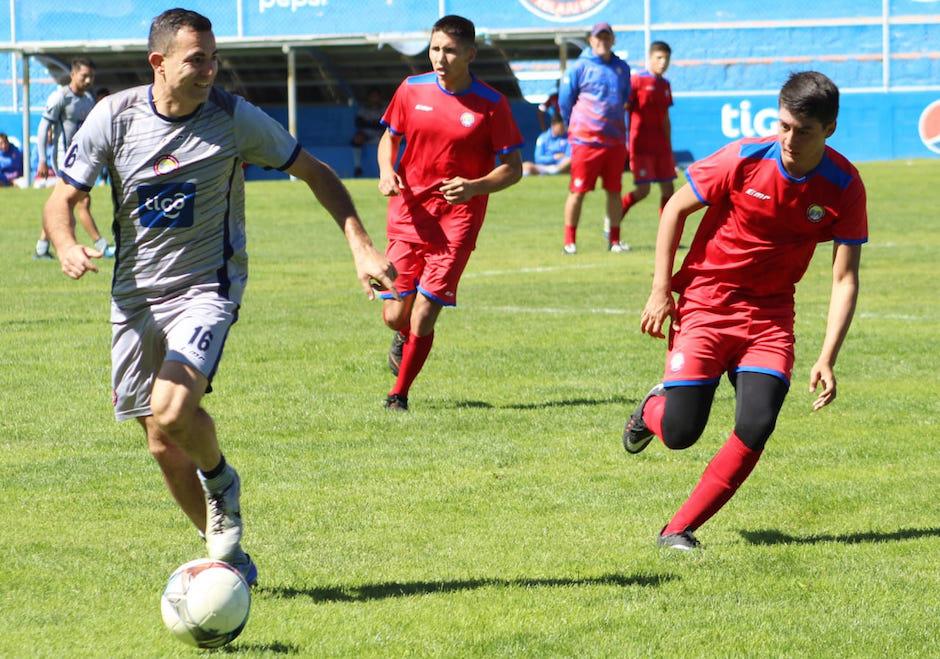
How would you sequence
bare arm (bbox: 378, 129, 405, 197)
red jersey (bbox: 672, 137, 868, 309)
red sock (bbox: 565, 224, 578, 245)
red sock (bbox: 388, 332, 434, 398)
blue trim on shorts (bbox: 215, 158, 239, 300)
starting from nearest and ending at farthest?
blue trim on shorts (bbox: 215, 158, 239, 300) → red jersey (bbox: 672, 137, 868, 309) → red sock (bbox: 388, 332, 434, 398) → bare arm (bbox: 378, 129, 405, 197) → red sock (bbox: 565, 224, 578, 245)

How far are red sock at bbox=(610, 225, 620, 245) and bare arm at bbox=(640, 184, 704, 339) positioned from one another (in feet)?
39.9

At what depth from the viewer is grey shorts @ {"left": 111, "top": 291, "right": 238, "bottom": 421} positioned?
17.6 ft

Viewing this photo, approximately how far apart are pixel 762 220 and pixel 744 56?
29.6m

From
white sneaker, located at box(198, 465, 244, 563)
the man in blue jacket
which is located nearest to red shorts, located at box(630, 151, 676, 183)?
the man in blue jacket

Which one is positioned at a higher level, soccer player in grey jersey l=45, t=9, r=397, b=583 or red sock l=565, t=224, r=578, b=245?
soccer player in grey jersey l=45, t=9, r=397, b=583

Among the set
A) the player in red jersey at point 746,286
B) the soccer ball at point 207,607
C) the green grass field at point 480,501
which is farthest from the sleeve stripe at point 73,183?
the player in red jersey at point 746,286

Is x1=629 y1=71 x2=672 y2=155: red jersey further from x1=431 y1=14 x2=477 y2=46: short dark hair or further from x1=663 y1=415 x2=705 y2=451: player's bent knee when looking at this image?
x1=663 y1=415 x2=705 y2=451: player's bent knee

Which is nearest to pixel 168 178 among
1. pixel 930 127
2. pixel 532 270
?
pixel 532 270

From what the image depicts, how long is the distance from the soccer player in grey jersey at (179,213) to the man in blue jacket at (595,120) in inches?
485

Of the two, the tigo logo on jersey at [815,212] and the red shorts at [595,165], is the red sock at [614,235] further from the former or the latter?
the tigo logo on jersey at [815,212]

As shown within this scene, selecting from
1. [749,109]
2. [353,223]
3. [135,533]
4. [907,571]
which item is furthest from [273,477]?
[749,109]

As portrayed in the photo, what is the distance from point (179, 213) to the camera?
17.9 ft

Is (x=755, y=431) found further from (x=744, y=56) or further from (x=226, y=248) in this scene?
(x=744, y=56)

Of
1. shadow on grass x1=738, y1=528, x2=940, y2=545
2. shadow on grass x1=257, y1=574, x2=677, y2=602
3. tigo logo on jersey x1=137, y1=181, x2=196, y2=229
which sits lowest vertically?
shadow on grass x1=738, y1=528, x2=940, y2=545
